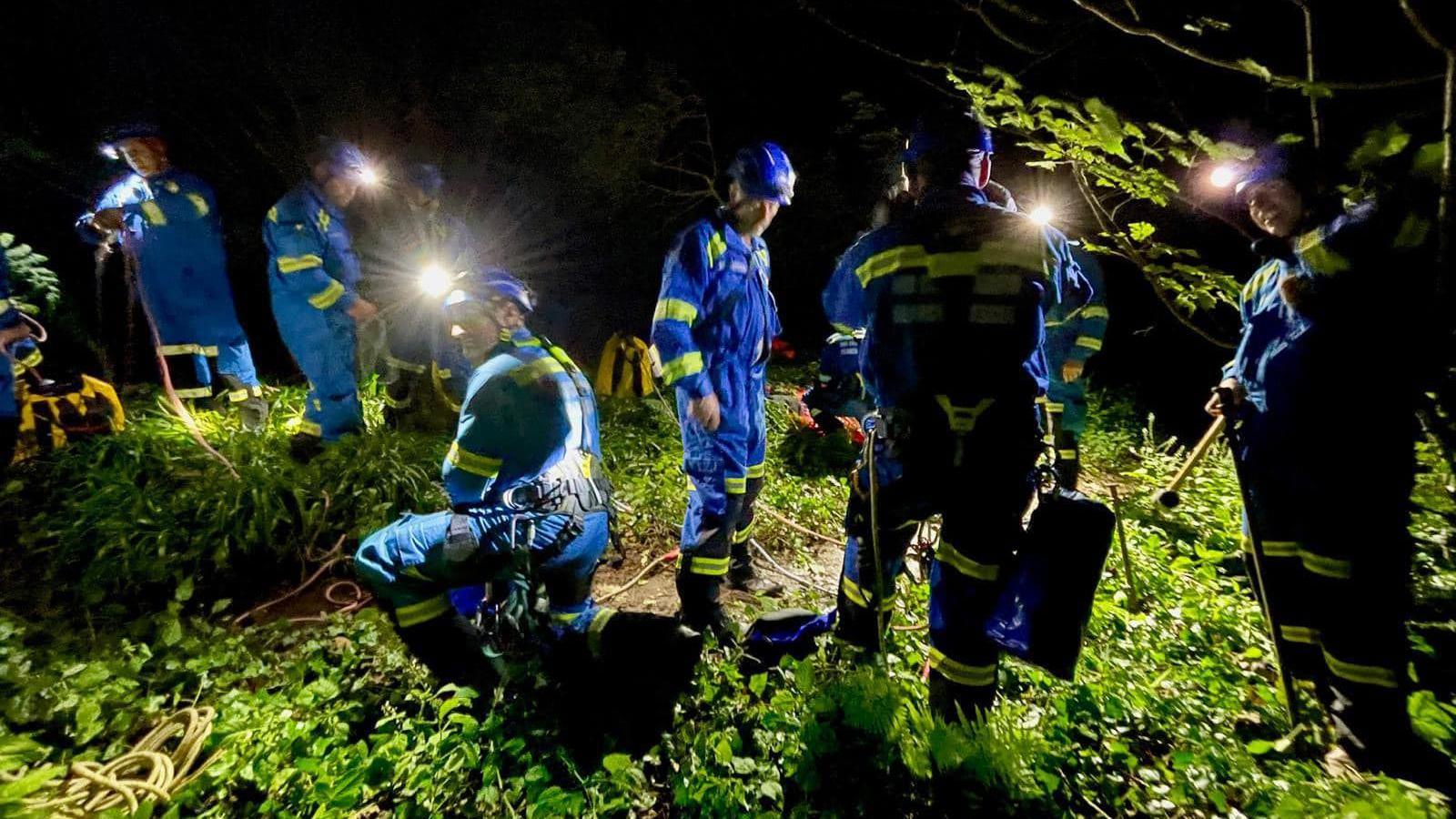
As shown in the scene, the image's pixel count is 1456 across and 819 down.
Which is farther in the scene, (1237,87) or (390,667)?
(1237,87)

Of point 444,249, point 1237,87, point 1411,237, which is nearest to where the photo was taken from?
point 1411,237

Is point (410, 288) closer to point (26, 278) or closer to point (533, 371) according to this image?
point (533, 371)

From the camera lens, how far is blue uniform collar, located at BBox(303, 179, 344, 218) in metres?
4.49

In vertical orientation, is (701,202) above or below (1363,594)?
above

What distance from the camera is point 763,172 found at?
315 cm

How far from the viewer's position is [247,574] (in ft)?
12.2

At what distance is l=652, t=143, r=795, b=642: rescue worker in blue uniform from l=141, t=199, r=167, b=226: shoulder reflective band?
473 centimetres

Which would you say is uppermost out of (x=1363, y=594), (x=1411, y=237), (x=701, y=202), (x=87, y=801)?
(x=701, y=202)

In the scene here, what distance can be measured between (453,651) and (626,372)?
5429 millimetres

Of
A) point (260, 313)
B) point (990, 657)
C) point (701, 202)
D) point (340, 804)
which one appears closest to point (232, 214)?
point (260, 313)

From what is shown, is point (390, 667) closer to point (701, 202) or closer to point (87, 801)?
point (87, 801)

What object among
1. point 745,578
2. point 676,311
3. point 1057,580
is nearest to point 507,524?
point 676,311

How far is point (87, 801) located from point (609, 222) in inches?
405

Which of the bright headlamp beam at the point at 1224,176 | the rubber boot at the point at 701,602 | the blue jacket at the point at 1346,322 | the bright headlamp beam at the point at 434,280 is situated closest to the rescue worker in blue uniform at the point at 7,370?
the bright headlamp beam at the point at 434,280
